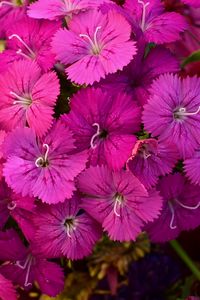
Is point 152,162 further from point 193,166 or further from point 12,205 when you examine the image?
point 12,205

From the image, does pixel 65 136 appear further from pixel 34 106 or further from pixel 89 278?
pixel 89 278

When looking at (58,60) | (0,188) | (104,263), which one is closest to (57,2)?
(58,60)

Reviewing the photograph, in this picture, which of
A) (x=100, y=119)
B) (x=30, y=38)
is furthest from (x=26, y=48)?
(x=100, y=119)

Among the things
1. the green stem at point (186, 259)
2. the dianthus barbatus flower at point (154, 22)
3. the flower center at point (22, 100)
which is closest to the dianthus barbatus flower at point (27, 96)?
the flower center at point (22, 100)

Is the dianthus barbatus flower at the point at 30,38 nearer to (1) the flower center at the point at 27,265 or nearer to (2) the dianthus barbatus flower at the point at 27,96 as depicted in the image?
(2) the dianthus barbatus flower at the point at 27,96

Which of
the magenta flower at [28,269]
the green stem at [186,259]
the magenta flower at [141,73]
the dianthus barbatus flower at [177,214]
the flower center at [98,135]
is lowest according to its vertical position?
the green stem at [186,259]

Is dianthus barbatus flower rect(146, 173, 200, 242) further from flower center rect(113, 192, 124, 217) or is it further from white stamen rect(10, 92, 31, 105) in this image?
white stamen rect(10, 92, 31, 105)
